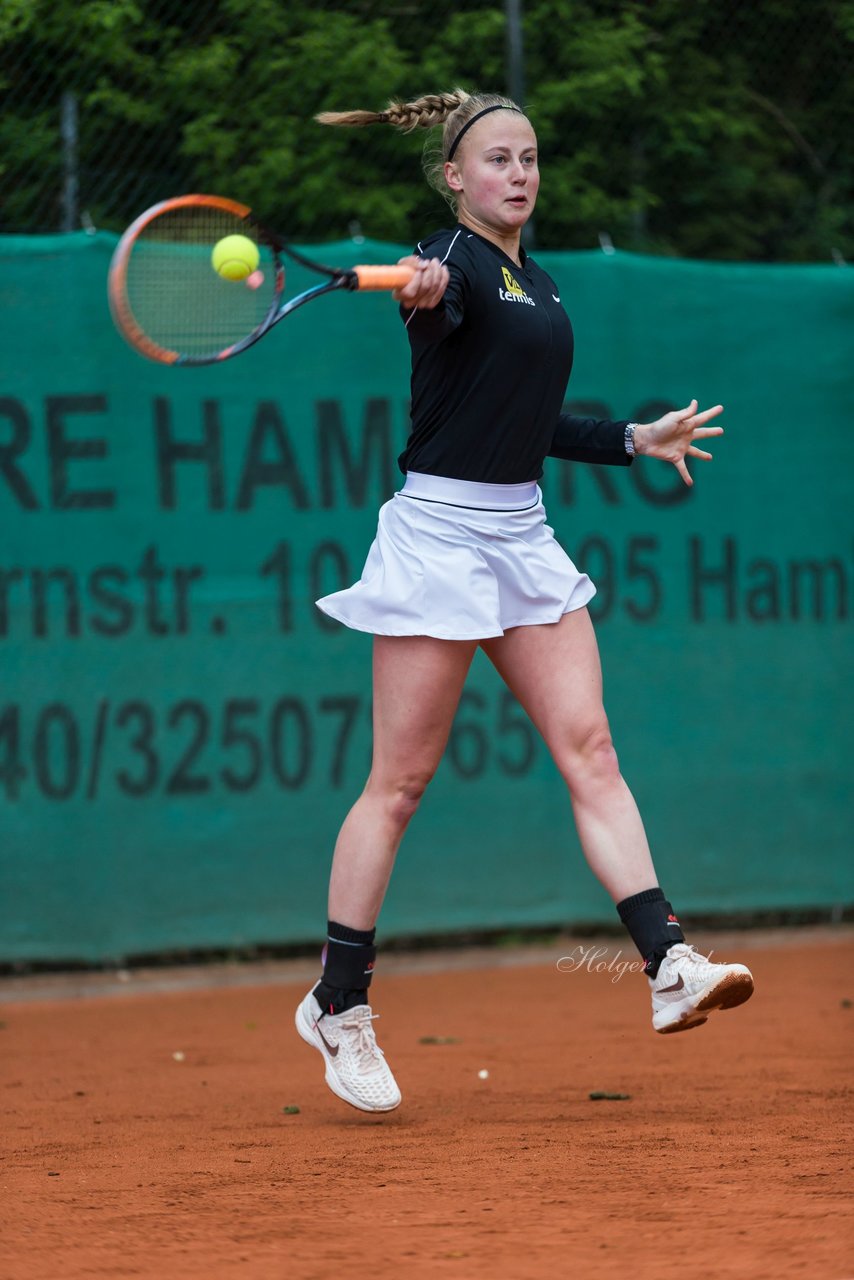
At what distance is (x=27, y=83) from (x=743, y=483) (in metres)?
2.58

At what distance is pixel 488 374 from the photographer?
335 cm

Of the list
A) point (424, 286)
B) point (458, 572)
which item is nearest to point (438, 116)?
point (424, 286)

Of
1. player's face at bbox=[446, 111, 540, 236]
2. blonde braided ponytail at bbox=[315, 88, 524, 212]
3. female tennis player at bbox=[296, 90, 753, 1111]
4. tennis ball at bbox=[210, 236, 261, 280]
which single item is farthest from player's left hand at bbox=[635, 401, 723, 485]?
tennis ball at bbox=[210, 236, 261, 280]

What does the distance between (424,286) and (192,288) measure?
0.50 meters

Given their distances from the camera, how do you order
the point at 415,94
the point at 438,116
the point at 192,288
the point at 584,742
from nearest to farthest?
the point at 192,288 < the point at 584,742 < the point at 438,116 < the point at 415,94

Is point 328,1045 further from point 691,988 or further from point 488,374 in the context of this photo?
point 488,374

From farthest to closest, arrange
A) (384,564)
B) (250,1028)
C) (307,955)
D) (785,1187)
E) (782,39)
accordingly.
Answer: (782,39)
(307,955)
(250,1028)
(384,564)
(785,1187)

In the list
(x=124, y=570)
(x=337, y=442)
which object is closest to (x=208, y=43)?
(x=337, y=442)

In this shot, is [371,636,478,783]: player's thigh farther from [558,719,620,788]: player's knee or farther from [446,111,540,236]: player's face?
[446,111,540,236]: player's face

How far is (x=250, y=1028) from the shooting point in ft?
16.0

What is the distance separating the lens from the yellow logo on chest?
3350mm

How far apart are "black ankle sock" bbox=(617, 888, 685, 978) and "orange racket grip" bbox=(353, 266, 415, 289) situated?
119cm

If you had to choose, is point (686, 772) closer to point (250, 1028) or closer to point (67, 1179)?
point (250, 1028)

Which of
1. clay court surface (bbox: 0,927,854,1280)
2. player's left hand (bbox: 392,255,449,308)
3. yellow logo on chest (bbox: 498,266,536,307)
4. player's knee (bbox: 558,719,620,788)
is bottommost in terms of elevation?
clay court surface (bbox: 0,927,854,1280)
